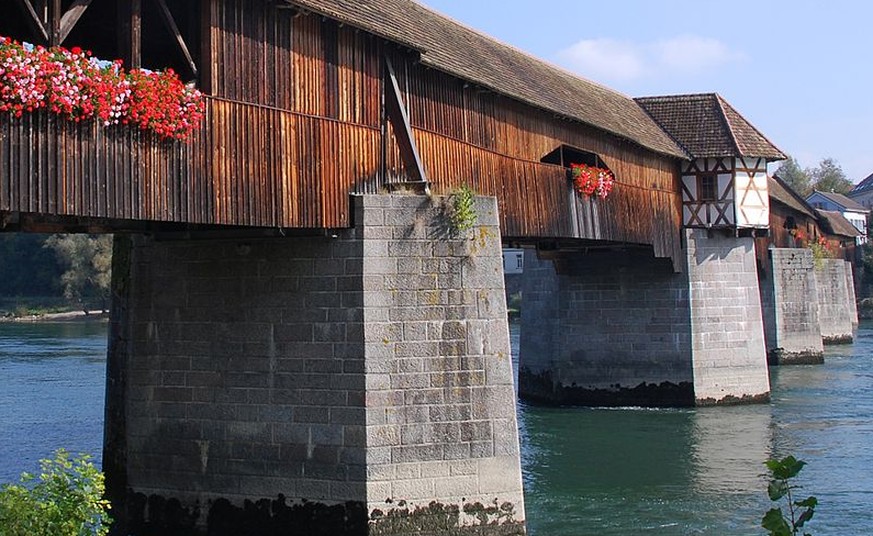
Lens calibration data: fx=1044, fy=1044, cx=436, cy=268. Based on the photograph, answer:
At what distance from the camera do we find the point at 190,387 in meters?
11.5

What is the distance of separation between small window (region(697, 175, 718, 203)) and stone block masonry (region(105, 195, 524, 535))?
42.4ft

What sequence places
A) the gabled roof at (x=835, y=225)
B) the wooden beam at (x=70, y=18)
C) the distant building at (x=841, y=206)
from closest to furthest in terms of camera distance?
the wooden beam at (x=70, y=18) < the gabled roof at (x=835, y=225) < the distant building at (x=841, y=206)

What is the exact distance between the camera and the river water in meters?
13.3

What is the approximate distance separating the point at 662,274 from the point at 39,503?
17509 millimetres

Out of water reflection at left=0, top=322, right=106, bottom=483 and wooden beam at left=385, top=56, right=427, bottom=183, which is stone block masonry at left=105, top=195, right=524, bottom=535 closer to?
wooden beam at left=385, top=56, right=427, bottom=183

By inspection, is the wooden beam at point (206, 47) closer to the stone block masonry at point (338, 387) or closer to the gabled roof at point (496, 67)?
the gabled roof at point (496, 67)

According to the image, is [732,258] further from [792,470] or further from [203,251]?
[792,470]

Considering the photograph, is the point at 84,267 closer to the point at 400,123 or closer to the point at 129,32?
the point at 400,123

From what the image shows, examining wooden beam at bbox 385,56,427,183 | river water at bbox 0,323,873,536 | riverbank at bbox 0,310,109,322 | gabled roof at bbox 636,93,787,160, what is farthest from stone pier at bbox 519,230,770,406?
riverbank at bbox 0,310,109,322

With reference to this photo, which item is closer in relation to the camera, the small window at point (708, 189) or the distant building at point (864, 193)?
the small window at point (708, 189)

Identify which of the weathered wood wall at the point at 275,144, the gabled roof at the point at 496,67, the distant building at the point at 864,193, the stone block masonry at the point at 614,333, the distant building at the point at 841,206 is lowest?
the stone block masonry at the point at 614,333

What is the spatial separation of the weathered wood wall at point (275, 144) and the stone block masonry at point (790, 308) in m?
20.1

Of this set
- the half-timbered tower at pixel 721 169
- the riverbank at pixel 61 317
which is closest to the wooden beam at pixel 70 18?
the half-timbered tower at pixel 721 169

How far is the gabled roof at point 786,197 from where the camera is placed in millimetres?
37219
